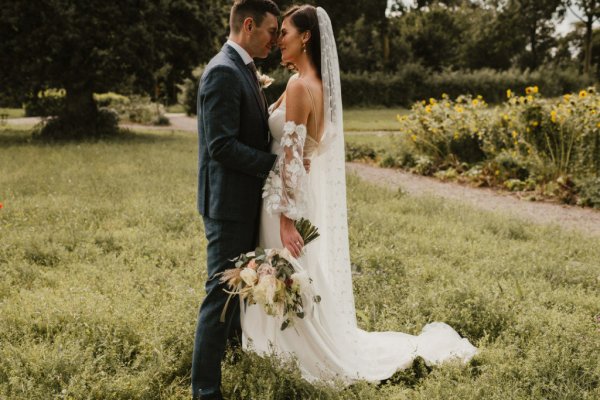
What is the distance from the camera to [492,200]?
31.0ft

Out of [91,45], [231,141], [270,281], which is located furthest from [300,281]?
[91,45]

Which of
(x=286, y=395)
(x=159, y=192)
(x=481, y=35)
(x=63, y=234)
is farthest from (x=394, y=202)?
(x=481, y=35)

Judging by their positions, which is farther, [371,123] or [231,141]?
[371,123]

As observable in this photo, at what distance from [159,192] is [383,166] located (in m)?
6.15

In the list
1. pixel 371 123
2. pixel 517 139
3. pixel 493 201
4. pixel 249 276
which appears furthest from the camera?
pixel 371 123

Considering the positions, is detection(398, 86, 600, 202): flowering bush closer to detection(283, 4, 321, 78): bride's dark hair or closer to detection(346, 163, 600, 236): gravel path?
detection(346, 163, 600, 236): gravel path

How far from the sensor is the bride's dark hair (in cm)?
311

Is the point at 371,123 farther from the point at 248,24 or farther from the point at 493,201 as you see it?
the point at 248,24

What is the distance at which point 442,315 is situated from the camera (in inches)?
173

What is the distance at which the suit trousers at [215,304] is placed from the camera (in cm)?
311

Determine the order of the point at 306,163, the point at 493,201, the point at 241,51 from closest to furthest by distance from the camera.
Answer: the point at 241,51 < the point at 306,163 < the point at 493,201

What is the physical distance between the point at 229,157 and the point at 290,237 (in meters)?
0.61

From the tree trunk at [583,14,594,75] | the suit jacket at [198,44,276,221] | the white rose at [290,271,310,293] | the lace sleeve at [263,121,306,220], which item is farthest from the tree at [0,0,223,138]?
the tree trunk at [583,14,594,75]

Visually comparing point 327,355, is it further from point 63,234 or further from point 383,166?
point 383,166
